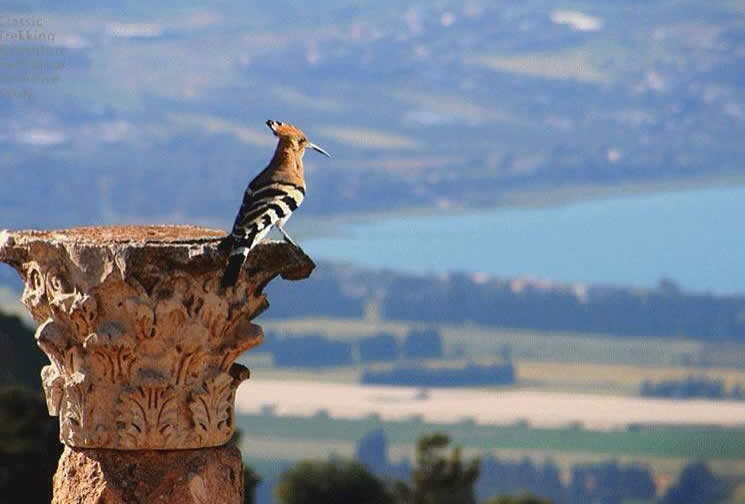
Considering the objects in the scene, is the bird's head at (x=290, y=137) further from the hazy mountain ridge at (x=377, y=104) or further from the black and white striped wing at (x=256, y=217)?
the hazy mountain ridge at (x=377, y=104)

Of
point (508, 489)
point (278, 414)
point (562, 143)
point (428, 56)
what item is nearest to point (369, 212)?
point (562, 143)

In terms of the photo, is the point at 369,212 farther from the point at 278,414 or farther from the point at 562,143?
the point at 278,414

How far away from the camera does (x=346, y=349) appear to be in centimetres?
10706

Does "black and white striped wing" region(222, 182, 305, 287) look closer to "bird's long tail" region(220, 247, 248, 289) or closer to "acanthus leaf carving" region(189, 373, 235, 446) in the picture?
"bird's long tail" region(220, 247, 248, 289)

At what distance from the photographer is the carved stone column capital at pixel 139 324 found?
35.0ft

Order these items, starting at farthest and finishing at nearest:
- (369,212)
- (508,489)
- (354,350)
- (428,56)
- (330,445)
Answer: (428,56) → (369,212) → (354,350) → (330,445) → (508,489)

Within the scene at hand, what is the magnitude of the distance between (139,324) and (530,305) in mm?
109124

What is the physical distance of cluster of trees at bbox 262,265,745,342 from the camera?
11306 cm

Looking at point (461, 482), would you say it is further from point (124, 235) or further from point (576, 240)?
point (576, 240)

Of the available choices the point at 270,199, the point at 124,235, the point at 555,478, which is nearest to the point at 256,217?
the point at 270,199

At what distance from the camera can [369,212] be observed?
13650cm

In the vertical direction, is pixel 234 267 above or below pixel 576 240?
below

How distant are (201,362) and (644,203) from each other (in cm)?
13208

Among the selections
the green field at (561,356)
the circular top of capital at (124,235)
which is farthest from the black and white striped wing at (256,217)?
the green field at (561,356)
